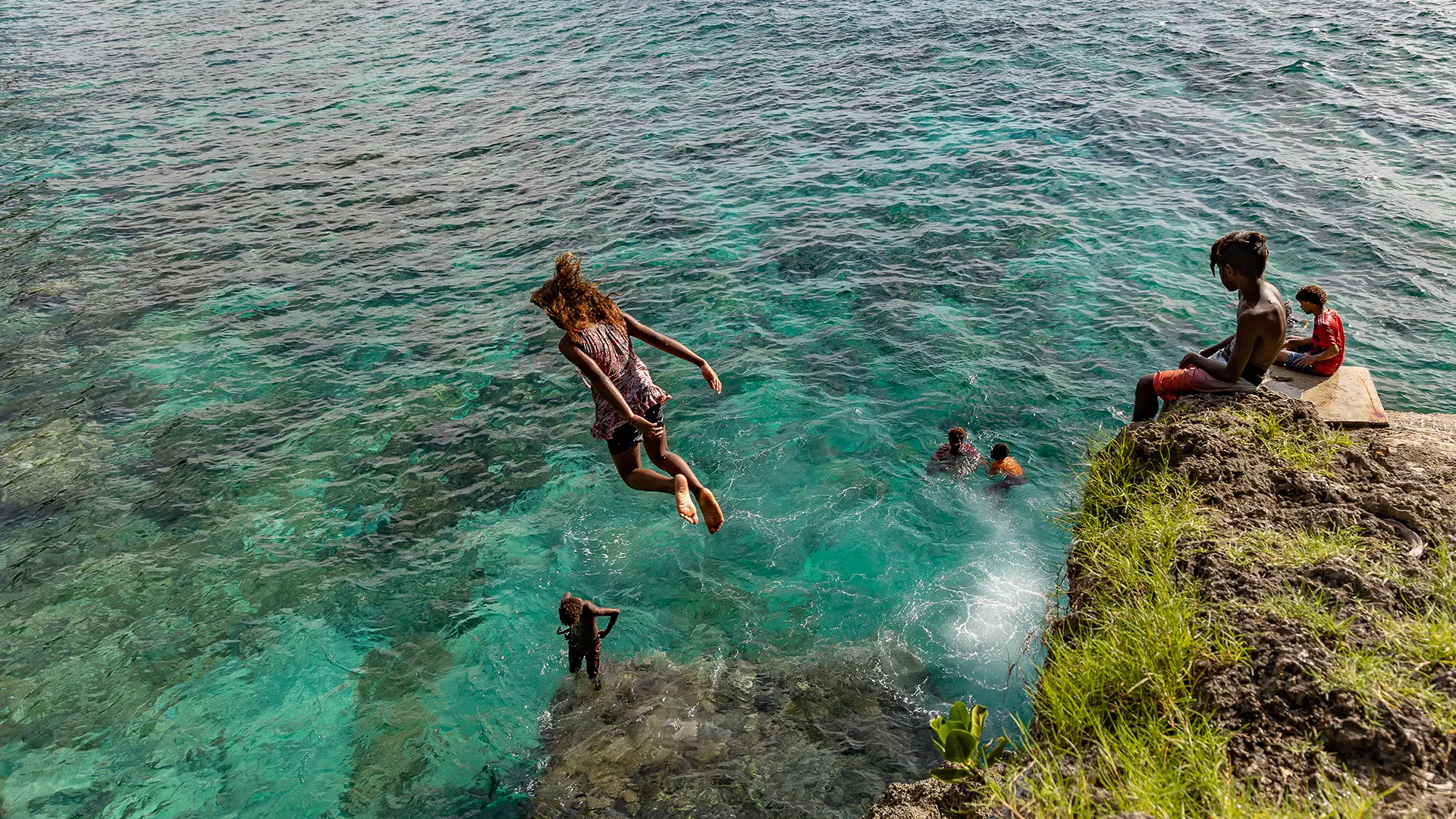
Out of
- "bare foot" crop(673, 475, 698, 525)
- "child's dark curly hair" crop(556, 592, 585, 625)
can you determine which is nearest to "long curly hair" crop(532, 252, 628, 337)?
"bare foot" crop(673, 475, 698, 525)

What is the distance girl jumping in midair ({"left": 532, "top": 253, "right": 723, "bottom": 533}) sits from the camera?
6.97 m

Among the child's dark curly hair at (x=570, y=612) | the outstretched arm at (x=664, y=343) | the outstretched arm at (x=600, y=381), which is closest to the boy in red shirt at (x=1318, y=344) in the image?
the outstretched arm at (x=664, y=343)

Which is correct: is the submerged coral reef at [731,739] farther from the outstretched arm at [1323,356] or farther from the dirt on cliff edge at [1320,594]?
the outstretched arm at [1323,356]

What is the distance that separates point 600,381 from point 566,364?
7.47m

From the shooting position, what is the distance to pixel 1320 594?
213 inches

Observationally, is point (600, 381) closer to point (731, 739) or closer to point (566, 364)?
point (731, 739)

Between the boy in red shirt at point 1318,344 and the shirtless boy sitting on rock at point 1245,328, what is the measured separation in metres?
1.21

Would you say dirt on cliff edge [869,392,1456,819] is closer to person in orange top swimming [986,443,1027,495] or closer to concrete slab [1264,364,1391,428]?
concrete slab [1264,364,1391,428]

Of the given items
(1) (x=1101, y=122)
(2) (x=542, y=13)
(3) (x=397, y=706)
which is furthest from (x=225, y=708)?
(2) (x=542, y=13)

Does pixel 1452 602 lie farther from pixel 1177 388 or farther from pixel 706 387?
pixel 706 387

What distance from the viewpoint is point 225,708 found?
8.76m

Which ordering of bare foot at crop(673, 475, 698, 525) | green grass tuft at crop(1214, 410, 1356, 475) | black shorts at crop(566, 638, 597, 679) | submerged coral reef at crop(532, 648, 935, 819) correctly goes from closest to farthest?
bare foot at crop(673, 475, 698, 525)
green grass tuft at crop(1214, 410, 1356, 475)
submerged coral reef at crop(532, 648, 935, 819)
black shorts at crop(566, 638, 597, 679)

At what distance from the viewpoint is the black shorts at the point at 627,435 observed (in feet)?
24.8

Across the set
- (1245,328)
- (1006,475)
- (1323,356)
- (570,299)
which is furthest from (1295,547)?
(570,299)
